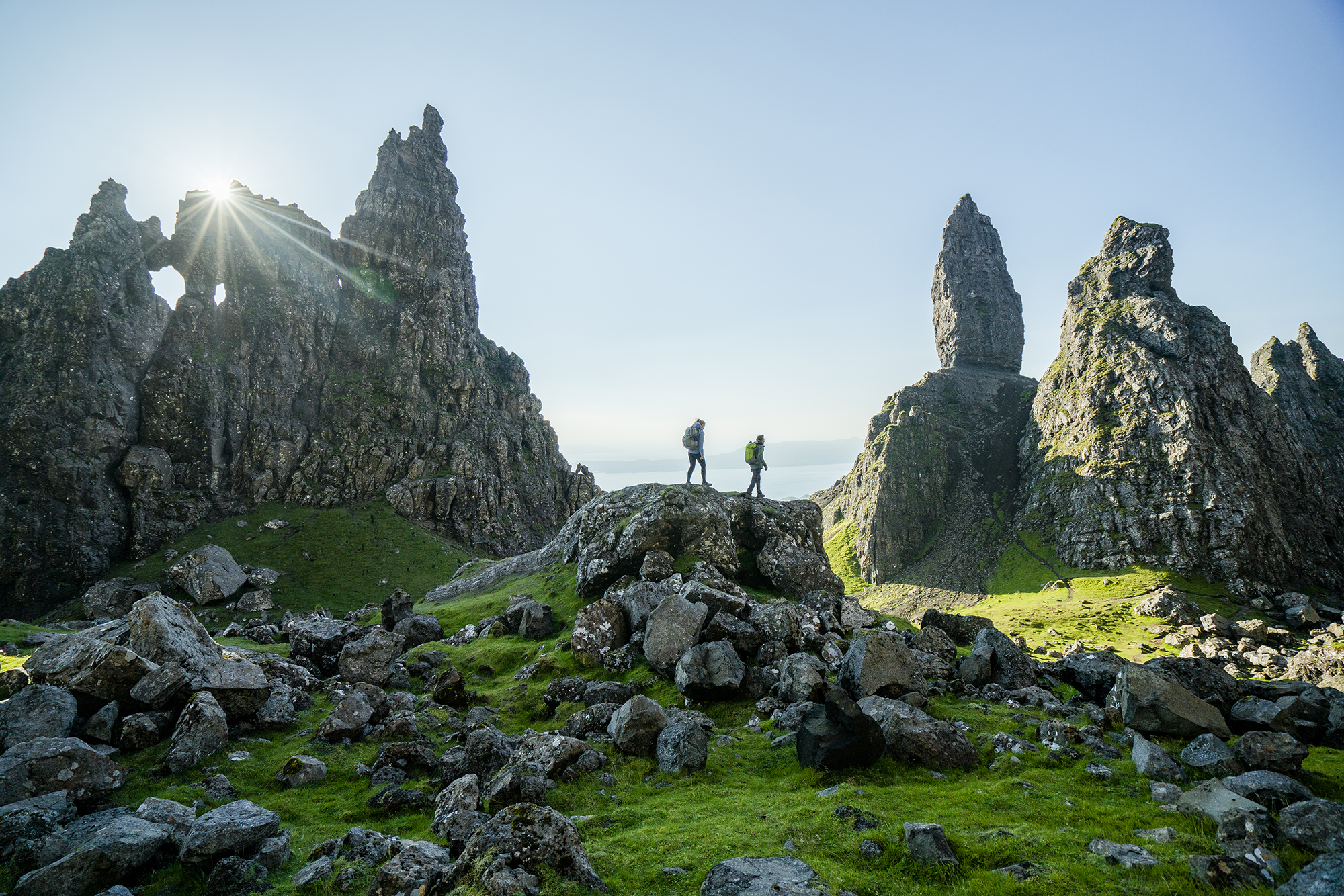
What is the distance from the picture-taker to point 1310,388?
15825 cm

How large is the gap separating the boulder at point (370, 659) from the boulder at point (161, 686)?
26.8ft

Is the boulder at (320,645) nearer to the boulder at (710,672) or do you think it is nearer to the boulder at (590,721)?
the boulder at (590,721)

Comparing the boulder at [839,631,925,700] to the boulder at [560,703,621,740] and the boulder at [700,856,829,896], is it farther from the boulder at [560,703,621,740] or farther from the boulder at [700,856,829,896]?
the boulder at [700,856,829,896]

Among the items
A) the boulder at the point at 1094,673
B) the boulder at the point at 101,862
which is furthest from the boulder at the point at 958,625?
the boulder at the point at 101,862

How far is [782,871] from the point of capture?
10.7m

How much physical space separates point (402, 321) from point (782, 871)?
16139 cm

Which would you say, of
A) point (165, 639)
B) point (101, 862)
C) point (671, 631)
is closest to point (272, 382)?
point (165, 639)

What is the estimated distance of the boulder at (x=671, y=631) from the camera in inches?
1043

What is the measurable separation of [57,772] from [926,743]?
2485cm

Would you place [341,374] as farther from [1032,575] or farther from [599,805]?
[1032,575]

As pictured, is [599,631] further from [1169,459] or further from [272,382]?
[1169,459]

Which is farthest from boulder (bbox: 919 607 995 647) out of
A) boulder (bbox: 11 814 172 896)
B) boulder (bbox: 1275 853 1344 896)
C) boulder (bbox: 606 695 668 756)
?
boulder (bbox: 11 814 172 896)

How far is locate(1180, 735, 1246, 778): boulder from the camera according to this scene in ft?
47.9

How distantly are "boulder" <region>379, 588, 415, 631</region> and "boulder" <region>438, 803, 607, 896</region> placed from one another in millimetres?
31655
